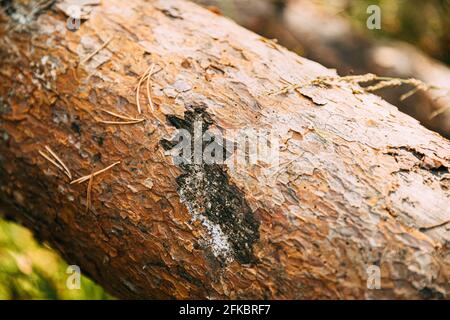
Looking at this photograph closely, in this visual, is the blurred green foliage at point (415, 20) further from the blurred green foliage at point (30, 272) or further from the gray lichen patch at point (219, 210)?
the blurred green foliage at point (30, 272)

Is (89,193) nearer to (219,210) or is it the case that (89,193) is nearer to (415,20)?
(219,210)

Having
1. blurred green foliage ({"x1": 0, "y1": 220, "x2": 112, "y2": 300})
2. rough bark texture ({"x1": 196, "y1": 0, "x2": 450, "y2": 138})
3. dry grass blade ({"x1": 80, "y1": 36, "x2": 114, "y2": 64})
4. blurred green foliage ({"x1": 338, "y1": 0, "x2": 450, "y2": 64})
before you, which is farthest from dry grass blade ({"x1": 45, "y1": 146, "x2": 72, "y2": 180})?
blurred green foliage ({"x1": 338, "y1": 0, "x2": 450, "y2": 64})

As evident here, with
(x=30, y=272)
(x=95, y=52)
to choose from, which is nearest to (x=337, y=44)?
(x=95, y=52)

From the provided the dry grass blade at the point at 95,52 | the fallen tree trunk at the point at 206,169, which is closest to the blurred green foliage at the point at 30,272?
the fallen tree trunk at the point at 206,169

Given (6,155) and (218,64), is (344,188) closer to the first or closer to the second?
(218,64)

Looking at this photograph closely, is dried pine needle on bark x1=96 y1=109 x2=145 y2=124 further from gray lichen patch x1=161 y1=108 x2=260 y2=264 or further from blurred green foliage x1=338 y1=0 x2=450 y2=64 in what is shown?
blurred green foliage x1=338 y1=0 x2=450 y2=64

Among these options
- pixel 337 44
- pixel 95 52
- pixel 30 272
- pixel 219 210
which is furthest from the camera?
pixel 337 44
